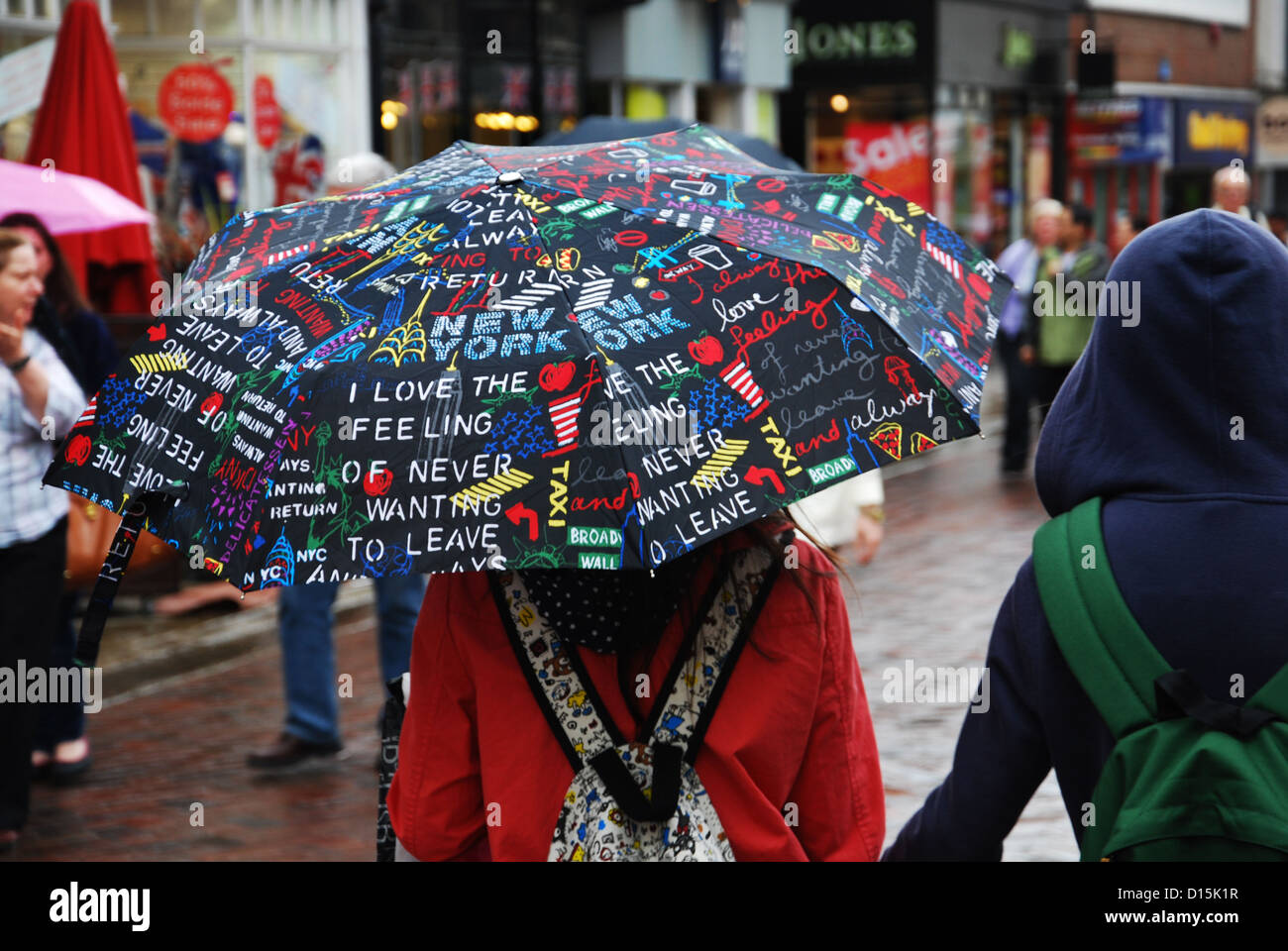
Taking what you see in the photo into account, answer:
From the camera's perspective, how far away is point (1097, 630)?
2.19m

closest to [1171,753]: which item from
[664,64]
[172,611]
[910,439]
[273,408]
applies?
[910,439]

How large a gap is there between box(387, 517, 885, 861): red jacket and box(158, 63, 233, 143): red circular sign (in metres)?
10.2

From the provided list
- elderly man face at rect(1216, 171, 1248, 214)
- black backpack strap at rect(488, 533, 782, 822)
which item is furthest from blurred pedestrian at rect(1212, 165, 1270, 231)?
black backpack strap at rect(488, 533, 782, 822)

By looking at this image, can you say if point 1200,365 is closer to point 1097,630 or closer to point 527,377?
point 1097,630

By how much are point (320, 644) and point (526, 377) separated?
419cm

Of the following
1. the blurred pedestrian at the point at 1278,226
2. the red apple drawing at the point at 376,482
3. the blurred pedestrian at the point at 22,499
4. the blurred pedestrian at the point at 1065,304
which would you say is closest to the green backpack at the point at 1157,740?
the red apple drawing at the point at 376,482

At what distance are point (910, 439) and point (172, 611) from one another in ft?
24.3

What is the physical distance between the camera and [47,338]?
5980mm

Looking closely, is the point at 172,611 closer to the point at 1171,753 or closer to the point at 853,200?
the point at 853,200

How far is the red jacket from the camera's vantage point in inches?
103

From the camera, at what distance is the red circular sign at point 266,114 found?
13000 millimetres

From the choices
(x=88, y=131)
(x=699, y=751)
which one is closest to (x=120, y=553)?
(x=699, y=751)

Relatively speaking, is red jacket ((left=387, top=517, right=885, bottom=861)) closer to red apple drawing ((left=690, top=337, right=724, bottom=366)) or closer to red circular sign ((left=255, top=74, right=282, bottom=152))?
red apple drawing ((left=690, top=337, right=724, bottom=366))

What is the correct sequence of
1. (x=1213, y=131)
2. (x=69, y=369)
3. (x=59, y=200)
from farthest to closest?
1. (x=1213, y=131)
2. (x=59, y=200)
3. (x=69, y=369)
